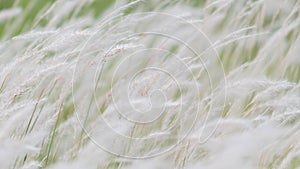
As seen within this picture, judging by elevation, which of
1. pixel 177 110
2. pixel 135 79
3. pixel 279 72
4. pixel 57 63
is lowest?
pixel 279 72

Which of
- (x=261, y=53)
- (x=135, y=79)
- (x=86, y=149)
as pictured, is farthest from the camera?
(x=261, y=53)

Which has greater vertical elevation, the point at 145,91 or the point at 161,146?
the point at 145,91

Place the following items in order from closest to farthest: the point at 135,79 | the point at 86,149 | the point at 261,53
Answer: the point at 86,149 < the point at 135,79 < the point at 261,53

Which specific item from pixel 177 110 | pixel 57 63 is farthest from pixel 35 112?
pixel 177 110

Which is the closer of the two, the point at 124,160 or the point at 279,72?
the point at 124,160

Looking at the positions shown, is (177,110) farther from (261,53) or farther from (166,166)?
(261,53)

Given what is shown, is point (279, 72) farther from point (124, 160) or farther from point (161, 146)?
point (124, 160)
